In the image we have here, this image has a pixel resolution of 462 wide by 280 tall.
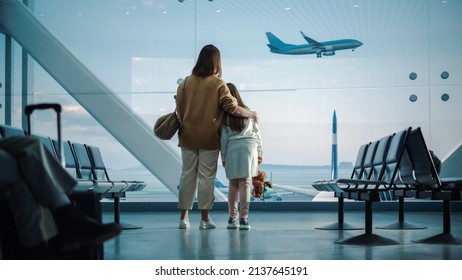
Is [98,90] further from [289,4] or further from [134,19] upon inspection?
[289,4]

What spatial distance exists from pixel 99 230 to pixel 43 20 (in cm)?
817

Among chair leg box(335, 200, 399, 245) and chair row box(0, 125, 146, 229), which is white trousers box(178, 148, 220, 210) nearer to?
chair row box(0, 125, 146, 229)

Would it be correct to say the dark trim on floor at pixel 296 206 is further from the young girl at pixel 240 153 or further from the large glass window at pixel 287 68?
the young girl at pixel 240 153

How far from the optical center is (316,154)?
1023cm

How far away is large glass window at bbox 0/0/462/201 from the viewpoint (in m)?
10.2

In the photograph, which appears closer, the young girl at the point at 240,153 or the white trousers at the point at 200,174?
the young girl at the point at 240,153

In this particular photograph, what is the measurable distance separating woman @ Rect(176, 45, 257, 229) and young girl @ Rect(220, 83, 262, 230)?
7cm

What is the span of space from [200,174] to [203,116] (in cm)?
50

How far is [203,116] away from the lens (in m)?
6.14

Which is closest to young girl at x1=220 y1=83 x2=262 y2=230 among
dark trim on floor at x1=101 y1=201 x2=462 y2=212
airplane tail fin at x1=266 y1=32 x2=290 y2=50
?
dark trim on floor at x1=101 y1=201 x2=462 y2=212

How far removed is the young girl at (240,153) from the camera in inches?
240

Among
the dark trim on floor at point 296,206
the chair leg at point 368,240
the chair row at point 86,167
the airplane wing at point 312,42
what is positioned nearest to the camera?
the chair leg at point 368,240

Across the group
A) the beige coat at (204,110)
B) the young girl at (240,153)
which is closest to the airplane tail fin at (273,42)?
the young girl at (240,153)

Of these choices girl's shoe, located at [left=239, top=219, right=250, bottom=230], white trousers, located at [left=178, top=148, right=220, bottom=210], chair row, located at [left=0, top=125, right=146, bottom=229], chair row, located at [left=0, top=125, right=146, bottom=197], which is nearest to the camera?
chair row, located at [left=0, top=125, right=146, bottom=197]
